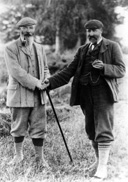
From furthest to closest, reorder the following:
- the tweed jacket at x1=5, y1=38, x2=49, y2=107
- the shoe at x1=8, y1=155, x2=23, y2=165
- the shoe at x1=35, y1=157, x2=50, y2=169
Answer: the shoe at x1=8, y1=155, x2=23, y2=165 → the shoe at x1=35, y1=157, x2=50, y2=169 → the tweed jacket at x1=5, y1=38, x2=49, y2=107

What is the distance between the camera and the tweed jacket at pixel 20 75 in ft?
13.6

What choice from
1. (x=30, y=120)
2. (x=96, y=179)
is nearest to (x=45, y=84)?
(x=30, y=120)

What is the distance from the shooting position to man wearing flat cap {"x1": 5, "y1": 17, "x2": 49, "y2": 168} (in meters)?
4.16

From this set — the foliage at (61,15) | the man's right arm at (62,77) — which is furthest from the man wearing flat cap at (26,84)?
the foliage at (61,15)

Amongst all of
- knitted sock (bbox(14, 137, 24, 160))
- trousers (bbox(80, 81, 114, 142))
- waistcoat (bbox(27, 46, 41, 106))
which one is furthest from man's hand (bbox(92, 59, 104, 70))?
knitted sock (bbox(14, 137, 24, 160))

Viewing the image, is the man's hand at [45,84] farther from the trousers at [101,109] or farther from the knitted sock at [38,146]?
the knitted sock at [38,146]

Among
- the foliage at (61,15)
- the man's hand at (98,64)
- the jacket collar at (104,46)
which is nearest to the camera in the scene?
the man's hand at (98,64)

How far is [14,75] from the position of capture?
13.7ft

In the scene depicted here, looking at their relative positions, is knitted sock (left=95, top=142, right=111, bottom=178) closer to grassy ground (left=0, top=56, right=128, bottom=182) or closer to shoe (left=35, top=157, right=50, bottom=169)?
grassy ground (left=0, top=56, right=128, bottom=182)

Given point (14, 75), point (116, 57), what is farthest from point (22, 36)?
point (116, 57)

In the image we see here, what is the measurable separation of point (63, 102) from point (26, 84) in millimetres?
4125

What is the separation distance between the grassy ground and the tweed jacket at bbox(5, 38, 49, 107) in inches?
36.4

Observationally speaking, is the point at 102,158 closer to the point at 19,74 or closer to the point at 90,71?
the point at 90,71

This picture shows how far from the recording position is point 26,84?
13.6ft
